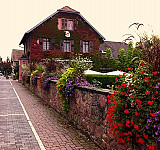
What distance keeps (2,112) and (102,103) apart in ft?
18.9

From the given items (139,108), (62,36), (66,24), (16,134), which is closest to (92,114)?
(16,134)

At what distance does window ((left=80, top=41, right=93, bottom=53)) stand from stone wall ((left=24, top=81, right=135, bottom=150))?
23535mm

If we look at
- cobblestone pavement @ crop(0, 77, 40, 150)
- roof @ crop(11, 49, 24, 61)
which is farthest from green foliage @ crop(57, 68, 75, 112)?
roof @ crop(11, 49, 24, 61)

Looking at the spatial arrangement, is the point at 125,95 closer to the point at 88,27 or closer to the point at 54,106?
the point at 54,106

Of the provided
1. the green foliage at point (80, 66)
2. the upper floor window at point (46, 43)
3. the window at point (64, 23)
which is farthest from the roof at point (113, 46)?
the green foliage at point (80, 66)

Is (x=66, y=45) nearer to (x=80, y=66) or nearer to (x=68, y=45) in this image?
(x=68, y=45)

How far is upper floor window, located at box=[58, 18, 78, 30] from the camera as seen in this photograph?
2975cm

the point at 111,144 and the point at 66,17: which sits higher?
the point at 66,17

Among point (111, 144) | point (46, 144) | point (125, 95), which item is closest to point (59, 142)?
point (46, 144)

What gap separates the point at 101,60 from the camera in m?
30.6

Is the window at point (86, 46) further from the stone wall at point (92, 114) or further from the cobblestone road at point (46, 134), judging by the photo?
the stone wall at point (92, 114)

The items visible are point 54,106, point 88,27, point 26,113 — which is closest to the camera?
point 26,113

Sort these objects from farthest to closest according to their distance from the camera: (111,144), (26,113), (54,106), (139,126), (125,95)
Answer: (54,106)
(26,113)
(111,144)
(125,95)
(139,126)

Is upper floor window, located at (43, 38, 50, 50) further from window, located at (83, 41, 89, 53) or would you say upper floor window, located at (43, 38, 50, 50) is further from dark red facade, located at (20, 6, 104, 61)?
window, located at (83, 41, 89, 53)
